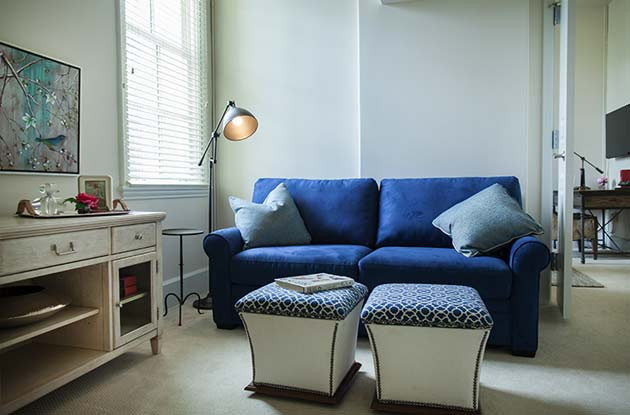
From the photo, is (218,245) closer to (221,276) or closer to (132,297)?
(221,276)

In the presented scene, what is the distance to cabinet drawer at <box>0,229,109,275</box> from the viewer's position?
1.51 m

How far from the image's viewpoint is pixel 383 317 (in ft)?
5.47

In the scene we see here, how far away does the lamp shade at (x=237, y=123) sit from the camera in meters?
2.93

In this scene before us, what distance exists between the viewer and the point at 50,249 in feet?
5.54

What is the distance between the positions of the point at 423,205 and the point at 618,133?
3.89 meters

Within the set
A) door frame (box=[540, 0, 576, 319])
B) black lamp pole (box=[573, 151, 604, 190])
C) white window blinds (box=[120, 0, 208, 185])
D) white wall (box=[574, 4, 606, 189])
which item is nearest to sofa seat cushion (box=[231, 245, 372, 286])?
white window blinds (box=[120, 0, 208, 185])

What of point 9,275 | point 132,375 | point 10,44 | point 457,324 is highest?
point 10,44

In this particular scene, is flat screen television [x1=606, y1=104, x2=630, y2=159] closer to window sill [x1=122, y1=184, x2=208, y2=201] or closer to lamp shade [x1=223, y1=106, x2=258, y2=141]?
lamp shade [x1=223, y1=106, x2=258, y2=141]

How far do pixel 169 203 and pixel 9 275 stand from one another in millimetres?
1767

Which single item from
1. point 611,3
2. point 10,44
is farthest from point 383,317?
point 611,3

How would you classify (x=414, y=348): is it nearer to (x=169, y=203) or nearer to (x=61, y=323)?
(x=61, y=323)

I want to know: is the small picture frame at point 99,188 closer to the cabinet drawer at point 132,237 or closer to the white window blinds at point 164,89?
the cabinet drawer at point 132,237

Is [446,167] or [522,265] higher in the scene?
[446,167]

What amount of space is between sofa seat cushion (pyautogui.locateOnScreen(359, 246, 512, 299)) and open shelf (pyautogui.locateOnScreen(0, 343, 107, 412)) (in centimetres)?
138
